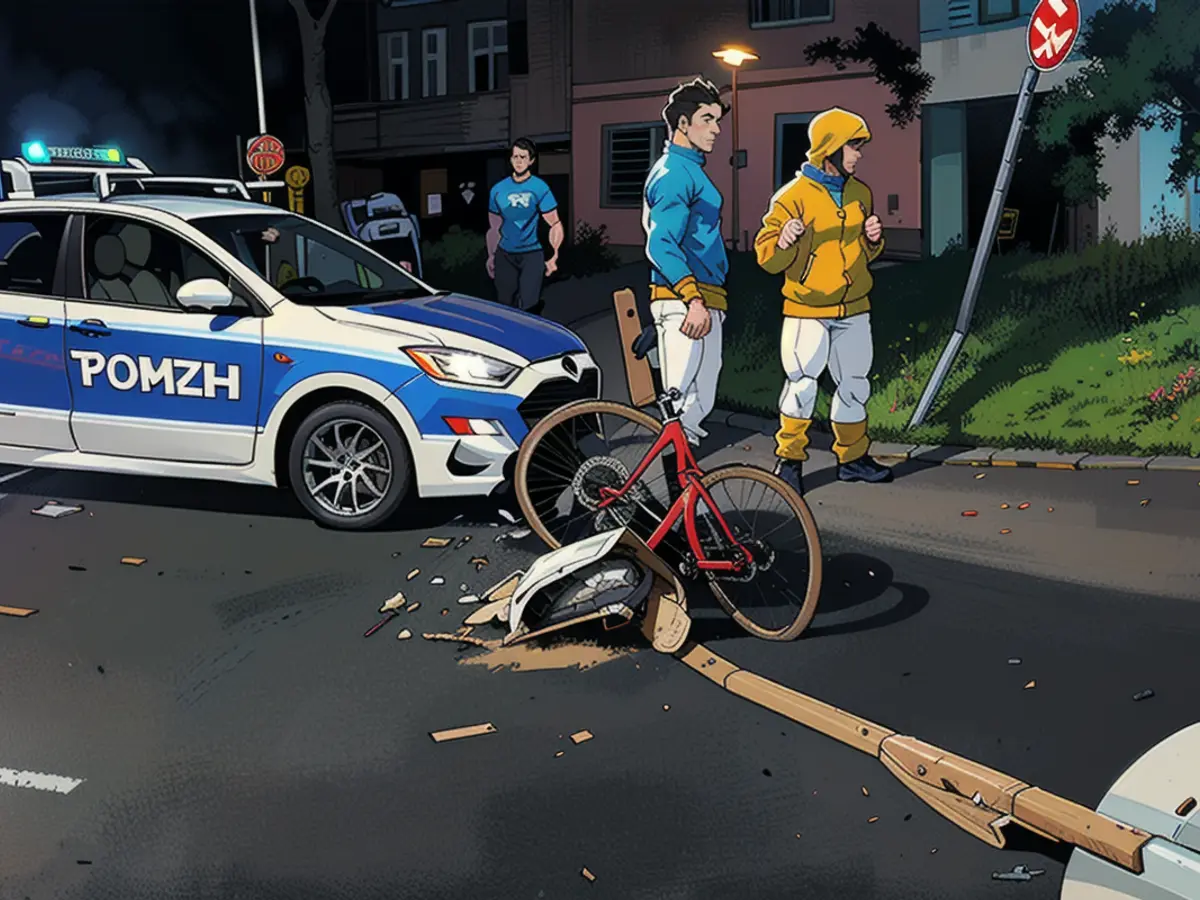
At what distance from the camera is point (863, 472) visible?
30.0 ft

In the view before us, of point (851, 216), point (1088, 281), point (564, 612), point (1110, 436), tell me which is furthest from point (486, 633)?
point (1088, 281)

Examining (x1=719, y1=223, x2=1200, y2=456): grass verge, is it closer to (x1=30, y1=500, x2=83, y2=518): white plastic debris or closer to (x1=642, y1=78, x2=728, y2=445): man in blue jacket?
(x1=642, y1=78, x2=728, y2=445): man in blue jacket

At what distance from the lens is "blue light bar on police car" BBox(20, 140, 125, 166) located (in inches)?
400

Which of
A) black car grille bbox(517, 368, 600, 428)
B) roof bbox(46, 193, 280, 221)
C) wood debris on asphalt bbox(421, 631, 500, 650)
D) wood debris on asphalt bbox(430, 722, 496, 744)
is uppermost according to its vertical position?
roof bbox(46, 193, 280, 221)

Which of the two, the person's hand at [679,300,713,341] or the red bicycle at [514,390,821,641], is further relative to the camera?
the person's hand at [679,300,713,341]

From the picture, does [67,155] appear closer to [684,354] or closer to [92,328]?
[92,328]

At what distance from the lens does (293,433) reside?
26.5ft

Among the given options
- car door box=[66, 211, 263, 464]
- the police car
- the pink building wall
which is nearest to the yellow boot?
the police car

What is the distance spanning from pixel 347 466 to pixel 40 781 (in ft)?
10.9

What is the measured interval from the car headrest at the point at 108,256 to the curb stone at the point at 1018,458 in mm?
4678

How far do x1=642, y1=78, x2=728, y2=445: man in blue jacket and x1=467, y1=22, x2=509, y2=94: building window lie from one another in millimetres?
15901

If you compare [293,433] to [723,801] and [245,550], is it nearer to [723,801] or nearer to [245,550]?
[245,550]

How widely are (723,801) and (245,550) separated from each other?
3907 millimetres

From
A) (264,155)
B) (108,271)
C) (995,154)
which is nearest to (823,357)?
(108,271)
